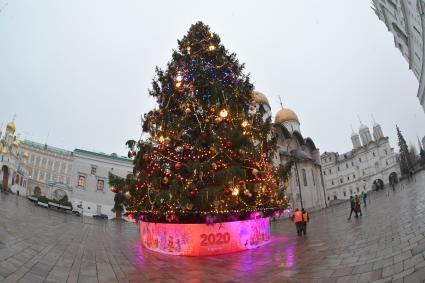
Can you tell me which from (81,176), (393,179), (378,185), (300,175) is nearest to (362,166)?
(378,185)

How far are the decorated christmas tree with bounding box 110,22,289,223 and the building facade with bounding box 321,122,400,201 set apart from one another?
238ft

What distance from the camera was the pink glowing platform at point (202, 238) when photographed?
28.3ft

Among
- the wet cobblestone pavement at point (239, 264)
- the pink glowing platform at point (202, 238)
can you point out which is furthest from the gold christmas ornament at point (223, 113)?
the wet cobblestone pavement at point (239, 264)

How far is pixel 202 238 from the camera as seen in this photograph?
867 centimetres

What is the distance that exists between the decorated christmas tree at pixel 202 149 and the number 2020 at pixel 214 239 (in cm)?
58

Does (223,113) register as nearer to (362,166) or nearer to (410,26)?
(410,26)

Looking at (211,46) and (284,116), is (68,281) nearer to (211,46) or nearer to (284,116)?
(211,46)

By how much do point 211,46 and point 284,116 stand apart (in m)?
38.6

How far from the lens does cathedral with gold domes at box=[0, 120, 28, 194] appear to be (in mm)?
43525

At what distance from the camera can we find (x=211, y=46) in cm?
1098

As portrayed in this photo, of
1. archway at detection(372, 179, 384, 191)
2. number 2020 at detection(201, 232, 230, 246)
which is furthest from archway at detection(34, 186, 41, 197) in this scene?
archway at detection(372, 179, 384, 191)

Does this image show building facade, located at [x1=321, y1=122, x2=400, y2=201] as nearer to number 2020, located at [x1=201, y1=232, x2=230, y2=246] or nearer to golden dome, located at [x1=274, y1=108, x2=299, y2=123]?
golden dome, located at [x1=274, y1=108, x2=299, y2=123]

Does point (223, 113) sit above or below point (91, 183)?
below

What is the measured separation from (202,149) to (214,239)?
10.6 feet
